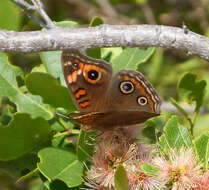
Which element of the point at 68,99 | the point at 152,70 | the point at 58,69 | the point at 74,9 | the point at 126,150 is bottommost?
the point at 126,150

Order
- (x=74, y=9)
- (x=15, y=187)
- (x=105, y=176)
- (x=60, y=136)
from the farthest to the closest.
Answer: (x=74, y=9) < (x=15, y=187) < (x=60, y=136) < (x=105, y=176)

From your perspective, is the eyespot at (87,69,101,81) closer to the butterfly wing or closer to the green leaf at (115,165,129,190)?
the butterfly wing

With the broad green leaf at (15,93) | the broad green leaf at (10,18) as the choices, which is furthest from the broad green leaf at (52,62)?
the broad green leaf at (10,18)

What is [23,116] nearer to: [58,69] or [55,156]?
[55,156]

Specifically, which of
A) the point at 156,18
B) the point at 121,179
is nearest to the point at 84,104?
the point at 121,179

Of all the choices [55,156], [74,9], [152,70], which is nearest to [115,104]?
[55,156]

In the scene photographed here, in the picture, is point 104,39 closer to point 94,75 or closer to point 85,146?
point 94,75

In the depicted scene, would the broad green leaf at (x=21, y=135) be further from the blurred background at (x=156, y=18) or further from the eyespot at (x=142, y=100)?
the blurred background at (x=156, y=18)
